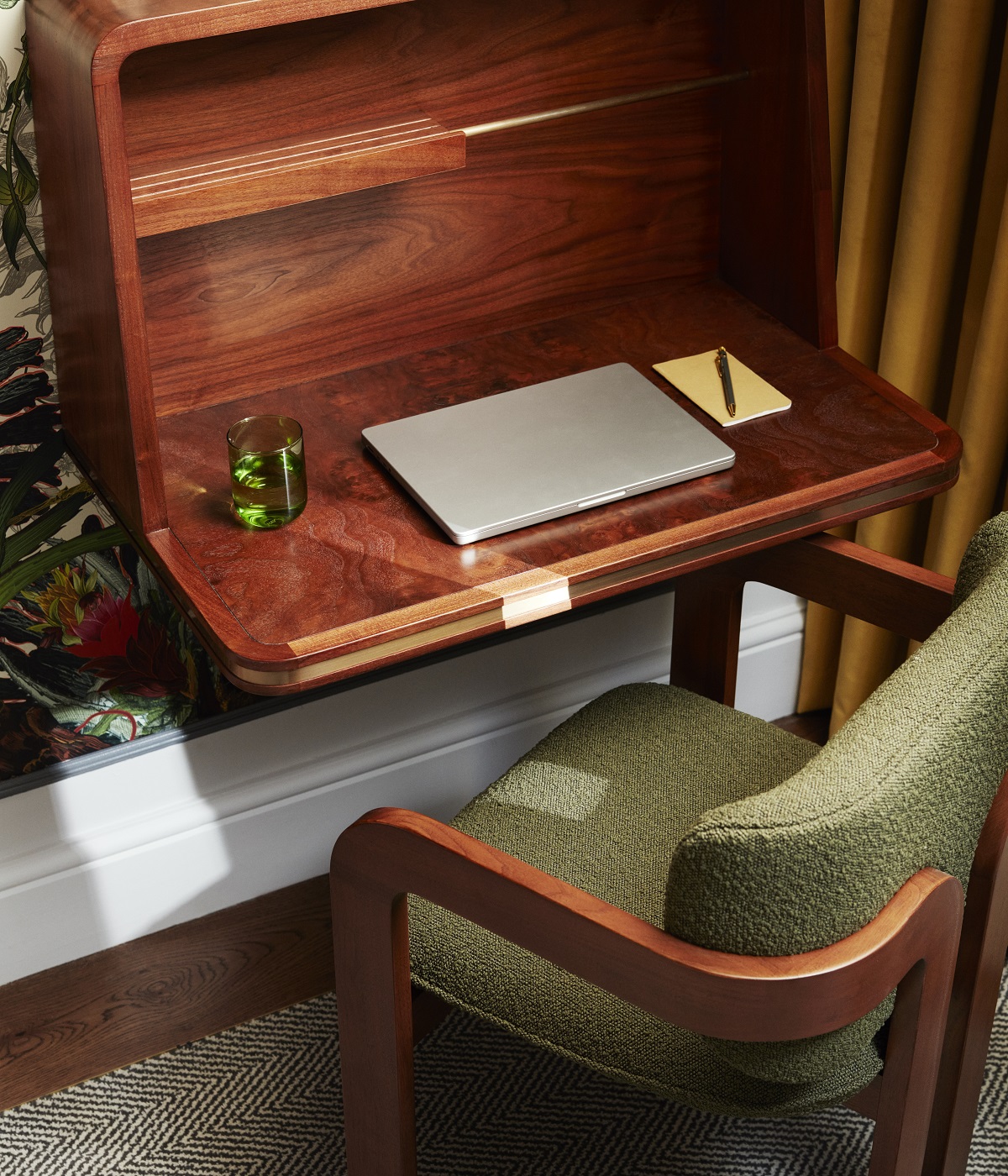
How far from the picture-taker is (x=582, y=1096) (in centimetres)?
167

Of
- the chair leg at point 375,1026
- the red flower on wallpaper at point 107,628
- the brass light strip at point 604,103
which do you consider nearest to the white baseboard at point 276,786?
the red flower on wallpaper at point 107,628

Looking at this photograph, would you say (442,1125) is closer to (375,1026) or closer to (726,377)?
(375,1026)

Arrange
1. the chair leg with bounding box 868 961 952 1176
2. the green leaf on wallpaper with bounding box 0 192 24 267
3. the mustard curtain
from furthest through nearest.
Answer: the mustard curtain → the green leaf on wallpaper with bounding box 0 192 24 267 → the chair leg with bounding box 868 961 952 1176

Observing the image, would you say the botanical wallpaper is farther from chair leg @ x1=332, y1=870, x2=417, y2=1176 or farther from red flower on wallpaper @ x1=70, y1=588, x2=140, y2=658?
chair leg @ x1=332, y1=870, x2=417, y2=1176

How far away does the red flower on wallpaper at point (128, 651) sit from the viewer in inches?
66.1

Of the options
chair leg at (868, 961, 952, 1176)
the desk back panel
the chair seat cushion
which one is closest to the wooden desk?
the desk back panel

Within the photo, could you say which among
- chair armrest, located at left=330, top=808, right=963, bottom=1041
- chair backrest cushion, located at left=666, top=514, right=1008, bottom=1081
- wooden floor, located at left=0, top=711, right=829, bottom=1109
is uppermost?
chair backrest cushion, located at left=666, top=514, right=1008, bottom=1081

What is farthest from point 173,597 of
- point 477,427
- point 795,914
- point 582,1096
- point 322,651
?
point 582,1096

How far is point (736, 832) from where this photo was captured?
0.92 meters

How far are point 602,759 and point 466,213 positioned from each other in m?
0.64

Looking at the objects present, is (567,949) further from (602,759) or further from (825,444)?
(825,444)

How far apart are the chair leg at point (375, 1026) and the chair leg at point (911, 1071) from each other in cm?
42

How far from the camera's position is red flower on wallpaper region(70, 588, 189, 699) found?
168cm

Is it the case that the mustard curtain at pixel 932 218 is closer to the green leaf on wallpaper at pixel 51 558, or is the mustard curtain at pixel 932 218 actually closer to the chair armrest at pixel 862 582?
the chair armrest at pixel 862 582
